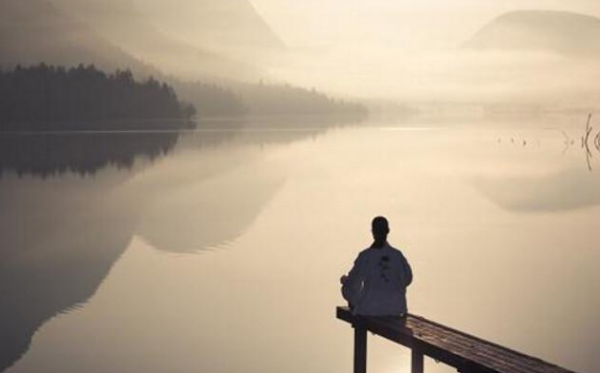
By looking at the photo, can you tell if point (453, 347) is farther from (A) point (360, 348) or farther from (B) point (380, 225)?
(A) point (360, 348)

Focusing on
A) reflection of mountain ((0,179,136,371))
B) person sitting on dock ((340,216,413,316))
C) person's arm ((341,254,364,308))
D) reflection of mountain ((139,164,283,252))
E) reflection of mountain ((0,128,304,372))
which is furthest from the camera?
reflection of mountain ((139,164,283,252))

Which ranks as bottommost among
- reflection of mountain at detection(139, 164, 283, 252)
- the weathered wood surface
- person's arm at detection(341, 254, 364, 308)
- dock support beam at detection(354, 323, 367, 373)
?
reflection of mountain at detection(139, 164, 283, 252)

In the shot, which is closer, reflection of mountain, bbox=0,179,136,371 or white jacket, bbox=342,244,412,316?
white jacket, bbox=342,244,412,316

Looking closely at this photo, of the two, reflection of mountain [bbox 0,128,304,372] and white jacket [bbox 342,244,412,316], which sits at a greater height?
white jacket [bbox 342,244,412,316]

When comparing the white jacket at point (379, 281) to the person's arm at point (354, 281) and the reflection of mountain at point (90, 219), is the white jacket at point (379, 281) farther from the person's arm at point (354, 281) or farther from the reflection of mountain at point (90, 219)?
the reflection of mountain at point (90, 219)

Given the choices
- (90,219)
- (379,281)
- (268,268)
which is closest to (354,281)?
(379,281)

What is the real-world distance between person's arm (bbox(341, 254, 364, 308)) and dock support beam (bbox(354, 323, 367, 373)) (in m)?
0.46

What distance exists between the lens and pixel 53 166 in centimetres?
9538

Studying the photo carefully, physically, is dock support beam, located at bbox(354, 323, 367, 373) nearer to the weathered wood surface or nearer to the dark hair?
the weathered wood surface

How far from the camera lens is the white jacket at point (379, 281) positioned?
1454 centimetres

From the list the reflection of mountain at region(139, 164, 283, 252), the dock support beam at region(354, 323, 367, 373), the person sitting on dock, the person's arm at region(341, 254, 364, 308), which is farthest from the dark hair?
the reflection of mountain at region(139, 164, 283, 252)

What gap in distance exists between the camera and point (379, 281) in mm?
14656

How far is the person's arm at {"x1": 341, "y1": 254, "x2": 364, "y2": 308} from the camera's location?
A: 48.2 feet

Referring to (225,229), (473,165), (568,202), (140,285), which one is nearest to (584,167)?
(473,165)
